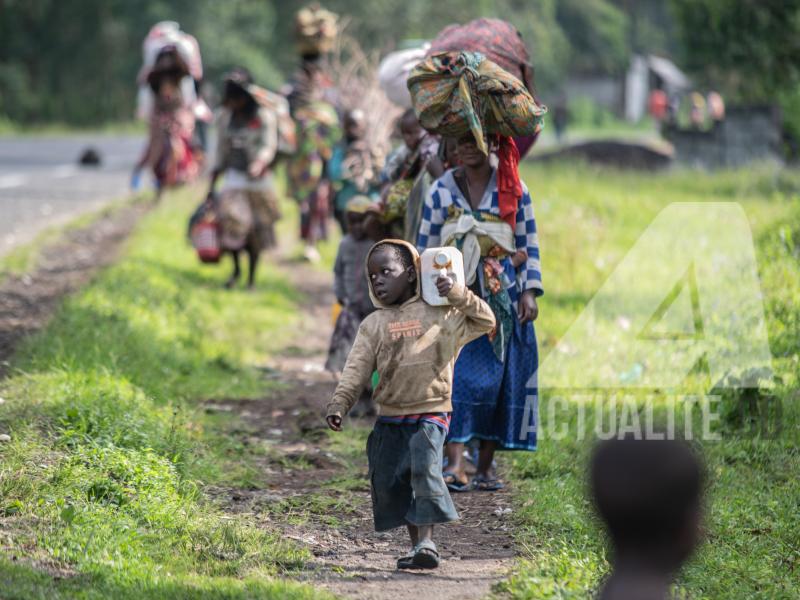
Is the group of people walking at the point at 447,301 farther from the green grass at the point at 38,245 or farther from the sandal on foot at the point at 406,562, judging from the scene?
the green grass at the point at 38,245

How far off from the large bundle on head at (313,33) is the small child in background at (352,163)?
3011 millimetres

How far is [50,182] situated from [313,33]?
32.9 ft

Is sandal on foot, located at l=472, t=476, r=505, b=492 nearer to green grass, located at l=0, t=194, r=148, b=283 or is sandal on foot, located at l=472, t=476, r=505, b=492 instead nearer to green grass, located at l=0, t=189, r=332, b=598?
green grass, located at l=0, t=189, r=332, b=598

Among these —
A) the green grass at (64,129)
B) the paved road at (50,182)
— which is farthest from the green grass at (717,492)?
the green grass at (64,129)

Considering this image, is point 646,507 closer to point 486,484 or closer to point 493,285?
point 493,285

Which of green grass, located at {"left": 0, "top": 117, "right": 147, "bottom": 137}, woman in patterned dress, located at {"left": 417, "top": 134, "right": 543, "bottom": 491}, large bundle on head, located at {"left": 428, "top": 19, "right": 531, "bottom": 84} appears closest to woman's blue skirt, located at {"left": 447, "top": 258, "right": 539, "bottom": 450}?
woman in patterned dress, located at {"left": 417, "top": 134, "right": 543, "bottom": 491}

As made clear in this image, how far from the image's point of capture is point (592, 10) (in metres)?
70.7

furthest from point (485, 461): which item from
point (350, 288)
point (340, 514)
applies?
point (350, 288)

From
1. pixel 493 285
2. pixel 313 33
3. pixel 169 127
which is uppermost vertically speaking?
pixel 313 33

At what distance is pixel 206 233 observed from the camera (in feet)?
Result: 37.6

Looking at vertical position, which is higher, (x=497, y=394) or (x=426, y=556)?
(x=497, y=394)

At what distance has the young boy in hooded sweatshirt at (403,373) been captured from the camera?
5039 mm

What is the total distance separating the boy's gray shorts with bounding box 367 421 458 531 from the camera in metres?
4.93

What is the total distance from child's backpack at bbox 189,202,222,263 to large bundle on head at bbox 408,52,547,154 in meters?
5.72
